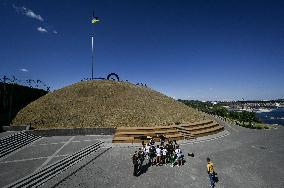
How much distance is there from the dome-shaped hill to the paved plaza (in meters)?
8.47

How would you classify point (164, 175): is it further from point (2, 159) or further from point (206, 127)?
point (206, 127)

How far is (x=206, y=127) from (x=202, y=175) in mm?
16846

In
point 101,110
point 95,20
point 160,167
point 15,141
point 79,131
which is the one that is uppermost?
point 95,20

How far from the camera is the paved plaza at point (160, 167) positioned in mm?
14317

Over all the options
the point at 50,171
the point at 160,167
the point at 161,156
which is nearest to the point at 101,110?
the point at 161,156

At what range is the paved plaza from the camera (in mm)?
14317

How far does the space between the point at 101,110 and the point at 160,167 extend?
69.8 feet

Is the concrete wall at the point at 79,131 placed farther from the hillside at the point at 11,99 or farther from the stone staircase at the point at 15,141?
the hillside at the point at 11,99

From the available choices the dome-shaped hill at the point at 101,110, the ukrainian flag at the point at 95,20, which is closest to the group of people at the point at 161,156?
the dome-shaped hill at the point at 101,110

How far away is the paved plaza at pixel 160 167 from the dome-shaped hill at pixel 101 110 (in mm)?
8473

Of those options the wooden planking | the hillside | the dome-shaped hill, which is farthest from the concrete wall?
the hillside

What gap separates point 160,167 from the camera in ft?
57.1

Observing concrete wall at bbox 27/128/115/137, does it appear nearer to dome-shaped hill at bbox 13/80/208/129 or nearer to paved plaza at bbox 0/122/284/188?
dome-shaped hill at bbox 13/80/208/129

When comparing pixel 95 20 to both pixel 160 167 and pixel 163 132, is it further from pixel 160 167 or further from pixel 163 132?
pixel 160 167
